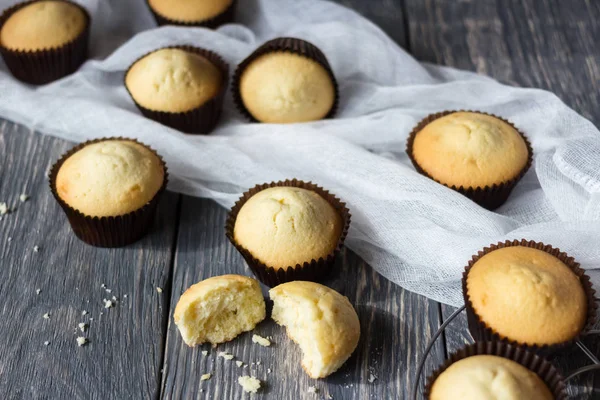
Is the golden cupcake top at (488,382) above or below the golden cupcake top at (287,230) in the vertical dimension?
above

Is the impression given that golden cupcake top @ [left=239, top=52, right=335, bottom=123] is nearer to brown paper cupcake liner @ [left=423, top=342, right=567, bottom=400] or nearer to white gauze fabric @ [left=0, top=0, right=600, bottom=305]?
white gauze fabric @ [left=0, top=0, right=600, bottom=305]

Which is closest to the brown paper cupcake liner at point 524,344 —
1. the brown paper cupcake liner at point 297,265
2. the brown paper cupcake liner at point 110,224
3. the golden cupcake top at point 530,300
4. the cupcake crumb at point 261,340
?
the golden cupcake top at point 530,300

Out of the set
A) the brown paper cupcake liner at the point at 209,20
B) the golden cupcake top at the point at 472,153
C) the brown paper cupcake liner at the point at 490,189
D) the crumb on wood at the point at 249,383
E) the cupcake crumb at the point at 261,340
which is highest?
the golden cupcake top at the point at 472,153

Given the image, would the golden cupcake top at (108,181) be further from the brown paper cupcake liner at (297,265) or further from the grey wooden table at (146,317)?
the brown paper cupcake liner at (297,265)

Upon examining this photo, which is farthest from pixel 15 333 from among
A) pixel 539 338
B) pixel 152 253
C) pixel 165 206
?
pixel 539 338

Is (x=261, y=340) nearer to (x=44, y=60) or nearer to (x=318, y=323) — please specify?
(x=318, y=323)
